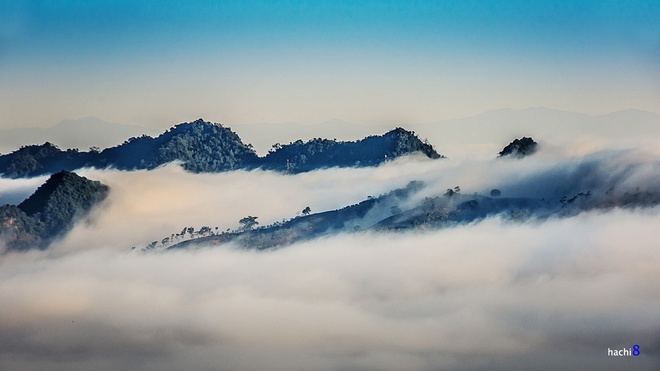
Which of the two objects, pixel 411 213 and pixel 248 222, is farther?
pixel 248 222

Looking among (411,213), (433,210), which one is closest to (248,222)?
(411,213)

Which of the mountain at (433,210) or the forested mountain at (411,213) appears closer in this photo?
the mountain at (433,210)

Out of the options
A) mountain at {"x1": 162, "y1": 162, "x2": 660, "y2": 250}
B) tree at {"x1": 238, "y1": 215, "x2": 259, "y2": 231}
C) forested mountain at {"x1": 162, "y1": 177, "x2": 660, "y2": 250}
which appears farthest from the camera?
tree at {"x1": 238, "y1": 215, "x2": 259, "y2": 231}

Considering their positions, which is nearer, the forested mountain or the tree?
the forested mountain

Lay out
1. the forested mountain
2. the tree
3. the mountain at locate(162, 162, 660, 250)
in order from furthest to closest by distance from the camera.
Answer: the tree
the forested mountain
the mountain at locate(162, 162, 660, 250)

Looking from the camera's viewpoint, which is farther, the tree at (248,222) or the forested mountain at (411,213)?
the tree at (248,222)

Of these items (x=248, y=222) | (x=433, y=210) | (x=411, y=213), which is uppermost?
(x=248, y=222)

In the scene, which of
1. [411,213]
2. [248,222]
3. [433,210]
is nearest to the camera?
[433,210]

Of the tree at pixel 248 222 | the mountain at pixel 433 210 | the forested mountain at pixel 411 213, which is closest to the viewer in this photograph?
the mountain at pixel 433 210

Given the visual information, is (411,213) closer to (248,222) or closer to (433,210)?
(433,210)

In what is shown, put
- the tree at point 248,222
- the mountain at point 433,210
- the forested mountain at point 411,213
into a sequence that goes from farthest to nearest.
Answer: the tree at point 248,222
the forested mountain at point 411,213
the mountain at point 433,210
